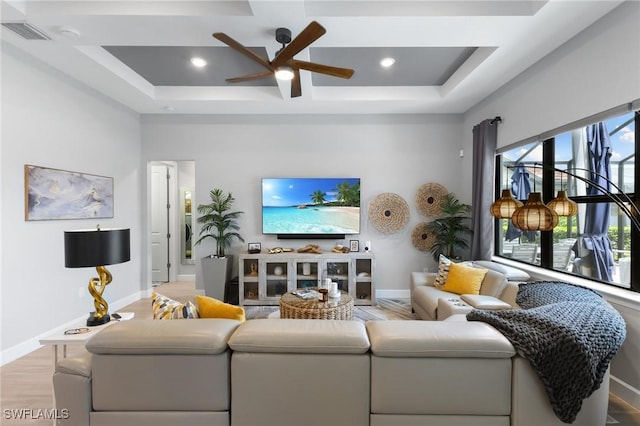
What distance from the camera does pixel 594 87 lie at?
239 cm

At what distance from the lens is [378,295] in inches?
182

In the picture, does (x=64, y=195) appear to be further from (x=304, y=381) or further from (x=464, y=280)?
(x=464, y=280)

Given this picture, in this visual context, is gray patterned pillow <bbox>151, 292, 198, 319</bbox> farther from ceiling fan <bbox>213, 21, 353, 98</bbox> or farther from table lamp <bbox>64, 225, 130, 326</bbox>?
ceiling fan <bbox>213, 21, 353, 98</bbox>

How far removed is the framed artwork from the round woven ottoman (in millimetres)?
2605

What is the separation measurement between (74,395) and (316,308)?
5.67 ft

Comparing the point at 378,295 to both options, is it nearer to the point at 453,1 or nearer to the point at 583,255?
the point at 583,255

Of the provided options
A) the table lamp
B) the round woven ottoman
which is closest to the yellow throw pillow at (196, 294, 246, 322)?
the table lamp

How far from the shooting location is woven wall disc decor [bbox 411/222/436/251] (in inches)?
179

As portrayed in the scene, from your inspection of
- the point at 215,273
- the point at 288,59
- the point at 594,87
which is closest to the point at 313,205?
the point at 215,273

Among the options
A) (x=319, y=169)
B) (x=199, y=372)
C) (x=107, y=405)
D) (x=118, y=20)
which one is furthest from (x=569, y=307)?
(x=118, y=20)

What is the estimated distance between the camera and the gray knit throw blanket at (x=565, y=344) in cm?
137

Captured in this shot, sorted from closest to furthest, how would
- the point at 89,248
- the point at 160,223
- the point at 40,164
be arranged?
the point at 89,248
the point at 40,164
the point at 160,223

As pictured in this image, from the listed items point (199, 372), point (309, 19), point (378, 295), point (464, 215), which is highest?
point (309, 19)

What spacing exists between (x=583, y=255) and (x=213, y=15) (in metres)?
3.82
